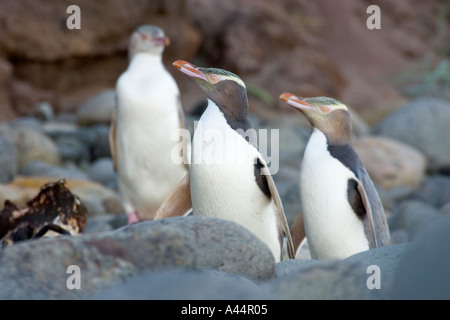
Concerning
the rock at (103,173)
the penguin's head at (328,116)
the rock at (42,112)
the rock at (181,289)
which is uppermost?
the rock at (42,112)

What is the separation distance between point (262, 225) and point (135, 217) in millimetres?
2324

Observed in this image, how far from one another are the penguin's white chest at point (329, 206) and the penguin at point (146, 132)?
2.05m

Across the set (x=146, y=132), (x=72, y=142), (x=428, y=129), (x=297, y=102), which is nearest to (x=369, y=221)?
(x=297, y=102)

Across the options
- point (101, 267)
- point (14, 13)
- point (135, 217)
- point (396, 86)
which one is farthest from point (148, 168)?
point (396, 86)

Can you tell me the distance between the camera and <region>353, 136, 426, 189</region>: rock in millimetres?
10227

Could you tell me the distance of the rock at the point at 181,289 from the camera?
7.62ft

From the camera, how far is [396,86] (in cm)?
1652

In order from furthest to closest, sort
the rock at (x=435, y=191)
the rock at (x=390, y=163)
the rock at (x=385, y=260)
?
the rock at (x=390, y=163)
the rock at (x=435, y=191)
the rock at (x=385, y=260)

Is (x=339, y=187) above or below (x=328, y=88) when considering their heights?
below

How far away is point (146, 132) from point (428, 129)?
22.3 ft

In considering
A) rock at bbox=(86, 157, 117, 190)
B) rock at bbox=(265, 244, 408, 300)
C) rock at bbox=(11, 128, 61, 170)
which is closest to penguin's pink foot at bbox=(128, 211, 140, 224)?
rock at bbox=(86, 157, 117, 190)

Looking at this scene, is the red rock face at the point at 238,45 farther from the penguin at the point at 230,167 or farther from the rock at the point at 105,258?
the rock at the point at 105,258

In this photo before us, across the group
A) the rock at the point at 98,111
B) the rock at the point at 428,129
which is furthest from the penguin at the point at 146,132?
the rock at the point at 428,129
